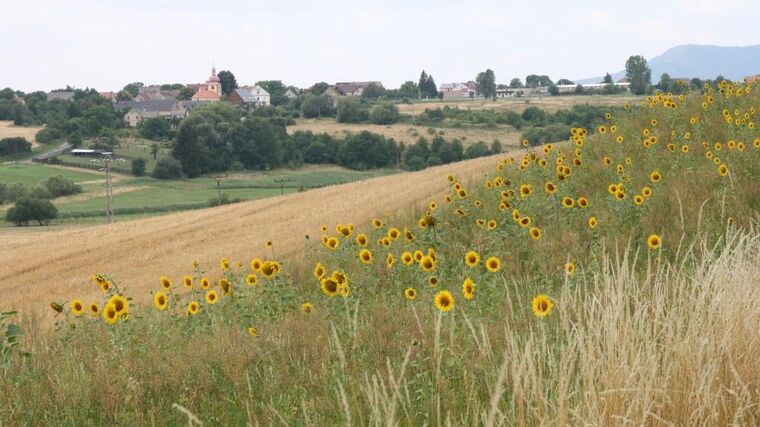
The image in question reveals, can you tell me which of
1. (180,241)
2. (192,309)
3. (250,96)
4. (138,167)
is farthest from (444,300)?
(250,96)

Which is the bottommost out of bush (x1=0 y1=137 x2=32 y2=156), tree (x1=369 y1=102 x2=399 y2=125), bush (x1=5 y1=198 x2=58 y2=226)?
bush (x1=5 y1=198 x2=58 y2=226)

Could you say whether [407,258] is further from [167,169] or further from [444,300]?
[167,169]

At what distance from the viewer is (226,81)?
162 m

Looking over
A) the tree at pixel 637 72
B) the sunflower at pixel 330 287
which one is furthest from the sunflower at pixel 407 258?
the tree at pixel 637 72

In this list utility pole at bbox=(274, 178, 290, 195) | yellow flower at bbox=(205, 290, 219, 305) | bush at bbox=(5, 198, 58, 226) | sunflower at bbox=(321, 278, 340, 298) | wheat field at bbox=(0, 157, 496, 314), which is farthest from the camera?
utility pole at bbox=(274, 178, 290, 195)

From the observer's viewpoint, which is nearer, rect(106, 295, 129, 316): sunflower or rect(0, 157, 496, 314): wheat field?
rect(106, 295, 129, 316): sunflower

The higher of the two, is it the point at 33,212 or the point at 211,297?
the point at 211,297

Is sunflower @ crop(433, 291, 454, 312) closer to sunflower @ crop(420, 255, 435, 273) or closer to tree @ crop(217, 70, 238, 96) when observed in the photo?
sunflower @ crop(420, 255, 435, 273)

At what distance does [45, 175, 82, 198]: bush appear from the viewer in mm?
66250

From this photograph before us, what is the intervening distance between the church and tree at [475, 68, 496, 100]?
149ft

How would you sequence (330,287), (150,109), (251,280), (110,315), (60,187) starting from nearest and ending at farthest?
(110,315), (330,287), (251,280), (60,187), (150,109)

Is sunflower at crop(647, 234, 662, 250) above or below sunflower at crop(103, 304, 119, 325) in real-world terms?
above

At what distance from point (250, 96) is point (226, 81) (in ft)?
58.3

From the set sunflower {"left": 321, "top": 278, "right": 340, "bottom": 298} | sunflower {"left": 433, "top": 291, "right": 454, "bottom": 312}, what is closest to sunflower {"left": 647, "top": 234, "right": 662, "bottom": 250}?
sunflower {"left": 433, "top": 291, "right": 454, "bottom": 312}
